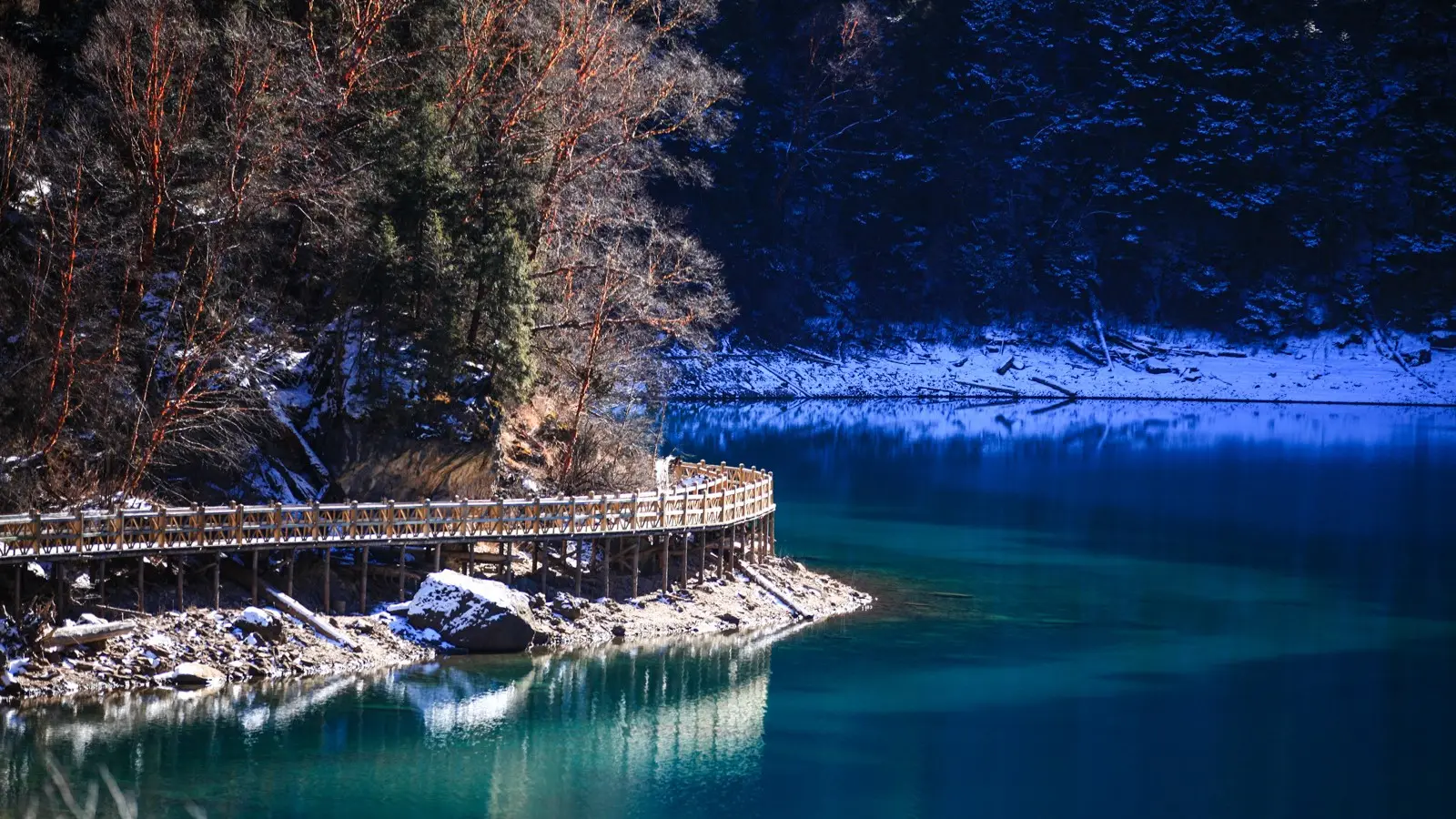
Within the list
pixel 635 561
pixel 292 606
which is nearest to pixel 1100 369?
pixel 635 561

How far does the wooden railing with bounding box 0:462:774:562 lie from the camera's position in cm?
2798

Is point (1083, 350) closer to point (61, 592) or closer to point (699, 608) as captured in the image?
point (699, 608)

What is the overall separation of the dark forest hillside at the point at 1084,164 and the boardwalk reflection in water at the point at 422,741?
87624 millimetres

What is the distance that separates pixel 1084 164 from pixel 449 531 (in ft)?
324

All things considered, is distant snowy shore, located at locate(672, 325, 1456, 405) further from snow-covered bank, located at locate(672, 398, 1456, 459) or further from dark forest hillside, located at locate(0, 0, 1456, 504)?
dark forest hillside, located at locate(0, 0, 1456, 504)

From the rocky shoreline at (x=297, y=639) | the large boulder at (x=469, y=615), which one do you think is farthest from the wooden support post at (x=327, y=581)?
the large boulder at (x=469, y=615)

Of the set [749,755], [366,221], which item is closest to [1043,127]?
[366,221]

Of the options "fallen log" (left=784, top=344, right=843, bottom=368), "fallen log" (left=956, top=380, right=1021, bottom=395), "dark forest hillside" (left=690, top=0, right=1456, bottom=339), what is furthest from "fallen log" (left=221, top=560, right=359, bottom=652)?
"fallen log" (left=956, top=380, right=1021, bottom=395)

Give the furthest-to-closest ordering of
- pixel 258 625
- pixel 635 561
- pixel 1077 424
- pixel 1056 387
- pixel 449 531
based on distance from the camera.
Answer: pixel 1056 387
pixel 1077 424
pixel 635 561
pixel 449 531
pixel 258 625

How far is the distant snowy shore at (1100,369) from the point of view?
370ft

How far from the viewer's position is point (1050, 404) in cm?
11281

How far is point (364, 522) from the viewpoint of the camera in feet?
104

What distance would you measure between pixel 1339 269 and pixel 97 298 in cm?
10685

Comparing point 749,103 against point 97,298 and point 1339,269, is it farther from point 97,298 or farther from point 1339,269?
point 97,298
